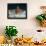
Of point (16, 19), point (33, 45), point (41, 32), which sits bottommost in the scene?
point (33, 45)

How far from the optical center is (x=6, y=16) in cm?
333

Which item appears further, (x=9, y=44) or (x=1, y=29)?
(x=1, y=29)

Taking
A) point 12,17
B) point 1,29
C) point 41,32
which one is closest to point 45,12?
point 41,32

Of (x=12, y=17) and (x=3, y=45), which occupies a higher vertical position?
(x=12, y=17)

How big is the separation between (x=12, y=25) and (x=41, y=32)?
1.89ft

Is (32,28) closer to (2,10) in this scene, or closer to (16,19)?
(16,19)

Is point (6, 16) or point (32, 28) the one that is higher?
point (6, 16)

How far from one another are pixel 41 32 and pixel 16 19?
544 millimetres

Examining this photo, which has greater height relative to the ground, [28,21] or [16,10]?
[16,10]

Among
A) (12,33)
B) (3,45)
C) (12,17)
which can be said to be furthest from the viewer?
(12,17)

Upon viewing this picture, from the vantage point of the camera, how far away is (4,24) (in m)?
3.33

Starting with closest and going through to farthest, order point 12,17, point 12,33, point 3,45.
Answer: point 3,45 → point 12,33 → point 12,17

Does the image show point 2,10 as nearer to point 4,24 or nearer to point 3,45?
point 4,24

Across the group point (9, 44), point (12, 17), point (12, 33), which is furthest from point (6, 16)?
point (9, 44)
